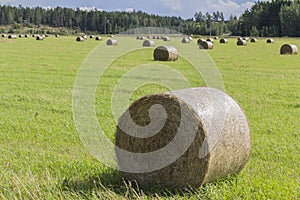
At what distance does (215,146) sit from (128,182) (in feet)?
4.31

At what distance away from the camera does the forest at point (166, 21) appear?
102169mm

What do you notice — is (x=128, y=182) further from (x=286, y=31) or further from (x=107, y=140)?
(x=286, y=31)

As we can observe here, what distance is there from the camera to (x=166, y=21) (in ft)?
564

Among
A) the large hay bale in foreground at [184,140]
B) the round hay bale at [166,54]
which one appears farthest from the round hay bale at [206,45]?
the large hay bale in foreground at [184,140]

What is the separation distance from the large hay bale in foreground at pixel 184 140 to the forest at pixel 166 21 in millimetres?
95439

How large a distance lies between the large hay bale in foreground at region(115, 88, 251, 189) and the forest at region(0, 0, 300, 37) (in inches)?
3757

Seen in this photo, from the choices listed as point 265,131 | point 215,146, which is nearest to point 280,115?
point 265,131

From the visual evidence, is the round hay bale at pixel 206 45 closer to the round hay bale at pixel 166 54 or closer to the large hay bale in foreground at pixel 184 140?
the round hay bale at pixel 166 54

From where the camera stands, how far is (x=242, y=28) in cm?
11169

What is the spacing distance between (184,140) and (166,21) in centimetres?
16915

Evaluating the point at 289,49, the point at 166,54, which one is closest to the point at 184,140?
the point at 166,54

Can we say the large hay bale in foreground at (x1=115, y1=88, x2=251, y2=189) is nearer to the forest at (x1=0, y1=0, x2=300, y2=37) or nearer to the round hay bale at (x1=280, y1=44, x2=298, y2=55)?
the round hay bale at (x1=280, y1=44, x2=298, y2=55)

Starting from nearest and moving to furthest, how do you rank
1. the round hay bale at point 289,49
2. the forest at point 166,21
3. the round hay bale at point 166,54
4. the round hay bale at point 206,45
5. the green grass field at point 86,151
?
1. the green grass field at point 86,151
2. the round hay bale at point 166,54
3. the round hay bale at point 289,49
4. the round hay bale at point 206,45
5. the forest at point 166,21

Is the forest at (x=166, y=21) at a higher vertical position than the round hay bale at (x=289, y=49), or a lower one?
higher
